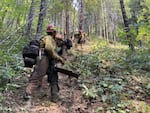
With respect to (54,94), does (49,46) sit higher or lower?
higher

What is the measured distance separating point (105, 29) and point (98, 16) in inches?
87.4

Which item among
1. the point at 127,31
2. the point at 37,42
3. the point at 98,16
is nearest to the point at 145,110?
the point at 37,42

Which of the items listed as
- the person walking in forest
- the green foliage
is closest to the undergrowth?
the green foliage

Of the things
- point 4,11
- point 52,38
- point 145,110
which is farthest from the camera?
point 4,11

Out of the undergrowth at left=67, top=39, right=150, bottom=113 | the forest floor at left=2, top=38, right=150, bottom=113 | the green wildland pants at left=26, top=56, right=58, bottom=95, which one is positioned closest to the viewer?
the forest floor at left=2, top=38, right=150, bottom=113

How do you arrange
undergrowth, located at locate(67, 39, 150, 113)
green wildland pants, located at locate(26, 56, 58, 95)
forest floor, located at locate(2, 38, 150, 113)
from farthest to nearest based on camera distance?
undergrowth, located at locate(67, 39, 150, 113) → green wildland pants, located at locate(26, 56, 58, 95) → forest floor, located at locate(2, 38, 150, 113)

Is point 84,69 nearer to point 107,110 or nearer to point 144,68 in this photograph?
point 144,68

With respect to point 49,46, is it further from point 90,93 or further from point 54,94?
point 90,93

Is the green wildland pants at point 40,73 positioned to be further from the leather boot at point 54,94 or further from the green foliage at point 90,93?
the green foliage at point 90,93

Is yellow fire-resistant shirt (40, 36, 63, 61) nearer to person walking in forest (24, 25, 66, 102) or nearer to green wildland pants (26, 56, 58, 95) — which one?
person walking in forest (24, 25, 66, 102)

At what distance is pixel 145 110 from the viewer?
7320 mm

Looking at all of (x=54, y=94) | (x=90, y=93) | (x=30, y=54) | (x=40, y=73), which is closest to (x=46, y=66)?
(x=40, y=73)

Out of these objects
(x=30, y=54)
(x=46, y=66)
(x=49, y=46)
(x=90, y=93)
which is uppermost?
(x=49, y=46)

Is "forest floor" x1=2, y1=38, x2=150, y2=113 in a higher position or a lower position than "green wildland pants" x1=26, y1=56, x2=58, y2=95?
lower
